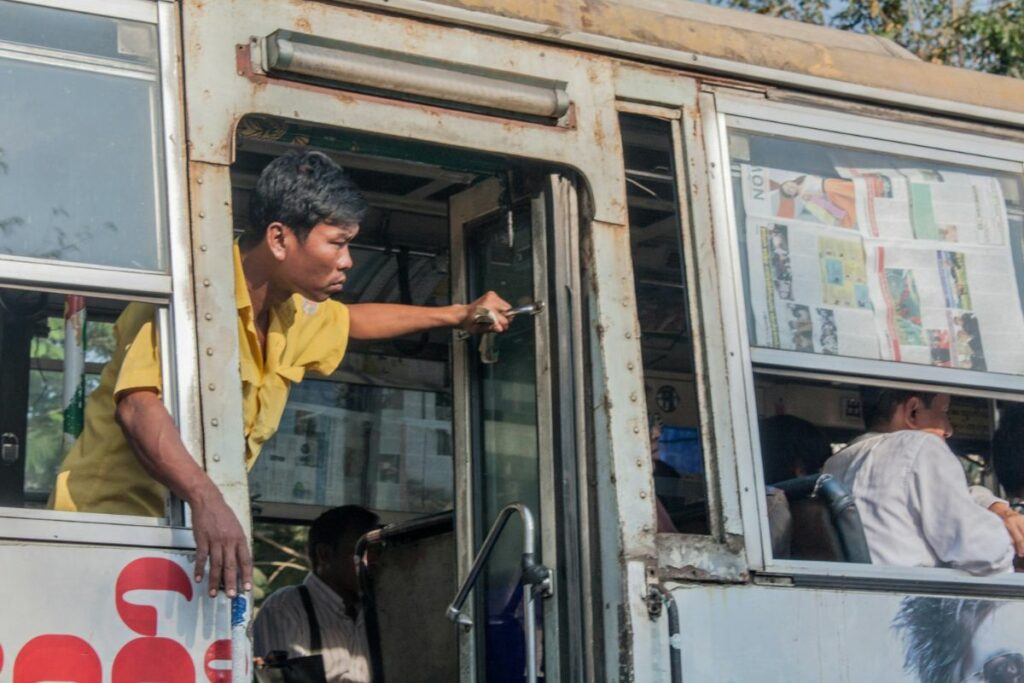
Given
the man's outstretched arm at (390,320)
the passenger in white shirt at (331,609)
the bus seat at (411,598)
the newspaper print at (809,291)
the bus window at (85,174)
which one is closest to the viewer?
the bus window at (85,174)

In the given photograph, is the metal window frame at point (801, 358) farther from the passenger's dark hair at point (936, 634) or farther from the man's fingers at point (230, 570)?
the man's fingers at point (230, 570)

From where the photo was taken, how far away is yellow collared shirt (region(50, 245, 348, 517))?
10.2 ft

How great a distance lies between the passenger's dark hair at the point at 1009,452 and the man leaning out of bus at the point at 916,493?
0.79 ft

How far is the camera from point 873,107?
416 centimetres

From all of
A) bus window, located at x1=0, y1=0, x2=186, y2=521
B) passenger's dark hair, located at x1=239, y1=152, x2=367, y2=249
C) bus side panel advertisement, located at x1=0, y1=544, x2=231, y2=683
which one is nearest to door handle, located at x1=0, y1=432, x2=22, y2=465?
bus window, located at x1=0, y1=0, x2=186, y2=521

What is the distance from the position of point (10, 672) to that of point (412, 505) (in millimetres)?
2861

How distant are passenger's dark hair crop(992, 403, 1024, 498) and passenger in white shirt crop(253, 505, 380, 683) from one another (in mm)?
2065

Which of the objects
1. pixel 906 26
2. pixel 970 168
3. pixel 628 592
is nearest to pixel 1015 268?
pixel 970 168

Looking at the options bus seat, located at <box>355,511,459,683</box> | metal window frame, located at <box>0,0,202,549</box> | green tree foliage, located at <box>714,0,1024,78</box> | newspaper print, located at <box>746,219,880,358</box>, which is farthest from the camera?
green tree foliage, located at <box>714,0,1024,78</box>

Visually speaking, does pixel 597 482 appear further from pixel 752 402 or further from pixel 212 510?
pixel 212 510

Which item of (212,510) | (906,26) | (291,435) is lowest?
(212,510)

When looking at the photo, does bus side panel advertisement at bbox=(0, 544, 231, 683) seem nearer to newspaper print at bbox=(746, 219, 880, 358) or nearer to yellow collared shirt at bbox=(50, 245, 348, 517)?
yellow collared shirt at bbox=(50, 245, 348, 517)

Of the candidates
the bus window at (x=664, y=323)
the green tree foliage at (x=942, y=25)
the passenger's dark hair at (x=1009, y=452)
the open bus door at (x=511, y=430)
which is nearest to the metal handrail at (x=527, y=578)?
the open bus door at (x=511, y=430)

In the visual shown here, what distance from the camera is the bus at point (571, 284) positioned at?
3.08 m
